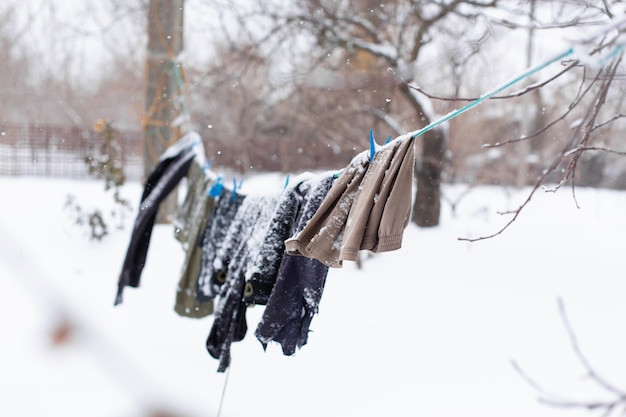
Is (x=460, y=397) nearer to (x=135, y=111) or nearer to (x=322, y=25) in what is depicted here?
(x=322, y=25)

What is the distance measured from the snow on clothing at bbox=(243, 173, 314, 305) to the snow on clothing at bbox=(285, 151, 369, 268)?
0.21 metres

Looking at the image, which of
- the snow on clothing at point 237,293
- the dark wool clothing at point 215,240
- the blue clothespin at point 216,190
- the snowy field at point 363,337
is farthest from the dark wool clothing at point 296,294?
the blue clothespin at point 216,190

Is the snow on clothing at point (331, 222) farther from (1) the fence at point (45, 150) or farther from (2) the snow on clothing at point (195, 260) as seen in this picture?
(1) the fence at point (45, 150)

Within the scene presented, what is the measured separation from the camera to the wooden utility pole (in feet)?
20.9

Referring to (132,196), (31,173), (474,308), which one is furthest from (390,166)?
(31,173)

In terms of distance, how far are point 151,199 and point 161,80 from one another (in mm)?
3747

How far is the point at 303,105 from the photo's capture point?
6875mm

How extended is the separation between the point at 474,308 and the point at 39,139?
39.8 feet

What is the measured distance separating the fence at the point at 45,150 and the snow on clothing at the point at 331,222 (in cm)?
1111

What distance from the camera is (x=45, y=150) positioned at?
12789mm

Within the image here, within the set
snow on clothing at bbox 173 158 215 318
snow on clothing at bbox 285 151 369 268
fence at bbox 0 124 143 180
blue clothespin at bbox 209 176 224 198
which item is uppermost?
snow on clothing at bbox 285 151 369 268

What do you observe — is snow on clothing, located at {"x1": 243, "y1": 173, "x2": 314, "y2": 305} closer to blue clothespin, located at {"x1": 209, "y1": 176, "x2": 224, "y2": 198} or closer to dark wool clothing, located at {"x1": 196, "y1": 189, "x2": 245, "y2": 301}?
dark wool clothing, located at {"x1": 196, "y1": 189, "x2": 245, "y2": 301}

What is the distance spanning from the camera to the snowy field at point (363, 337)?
2654 millimetres

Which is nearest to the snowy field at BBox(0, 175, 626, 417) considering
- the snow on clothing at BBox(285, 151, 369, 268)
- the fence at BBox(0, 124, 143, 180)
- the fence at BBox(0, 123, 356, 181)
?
the snow on clothing at BBox(285, 151, 369, 268)
